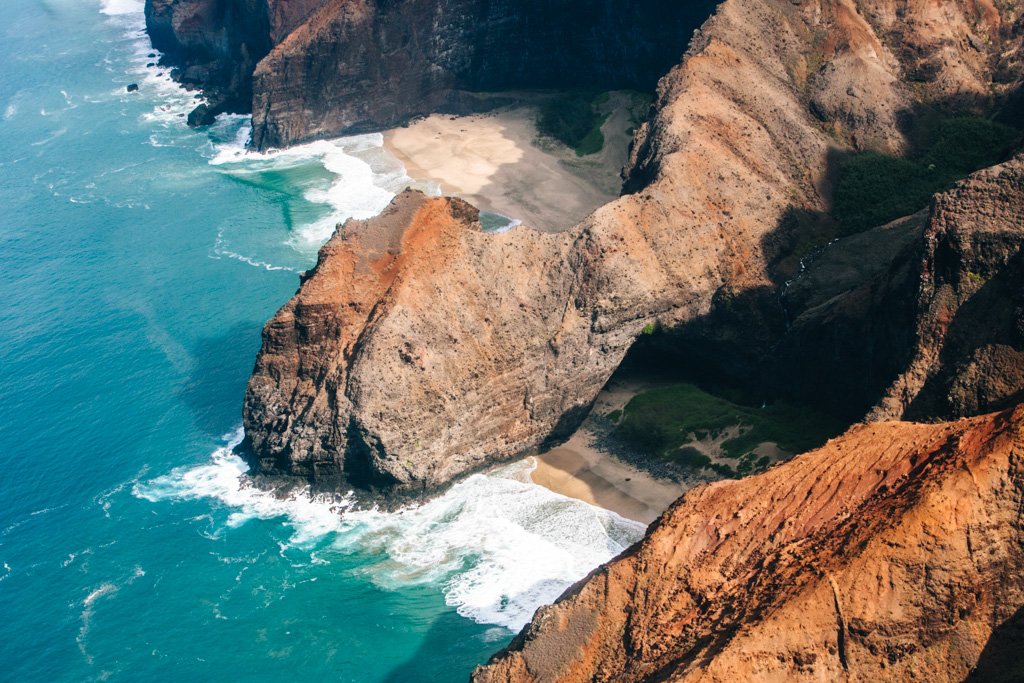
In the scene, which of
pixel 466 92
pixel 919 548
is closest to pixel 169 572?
pixel 919 548

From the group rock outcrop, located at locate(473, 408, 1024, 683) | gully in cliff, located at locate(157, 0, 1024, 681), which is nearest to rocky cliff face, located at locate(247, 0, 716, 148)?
gully in cliff, located at locate(157, 0, 1024, 681)

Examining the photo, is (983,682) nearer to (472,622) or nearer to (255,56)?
(472,622)

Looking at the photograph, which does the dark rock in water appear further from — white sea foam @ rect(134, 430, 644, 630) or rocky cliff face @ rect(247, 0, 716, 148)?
white sea foam @ rect(134, 430, 644, 630)

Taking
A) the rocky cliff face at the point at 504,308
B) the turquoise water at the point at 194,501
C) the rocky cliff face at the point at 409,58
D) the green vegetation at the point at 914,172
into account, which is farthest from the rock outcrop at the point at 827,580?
the rocky cliff face at the point at 409,58

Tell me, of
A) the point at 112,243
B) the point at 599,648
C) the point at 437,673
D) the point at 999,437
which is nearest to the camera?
the point at 999,437

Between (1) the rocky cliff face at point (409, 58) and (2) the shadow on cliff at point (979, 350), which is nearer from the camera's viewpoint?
(2) the shadow on cliff at point (979, 350)

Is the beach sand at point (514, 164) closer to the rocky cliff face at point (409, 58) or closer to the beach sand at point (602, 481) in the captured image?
the rocky cliff face at point (409, 58)

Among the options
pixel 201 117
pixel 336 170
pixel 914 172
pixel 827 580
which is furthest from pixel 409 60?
pixel 827 580
